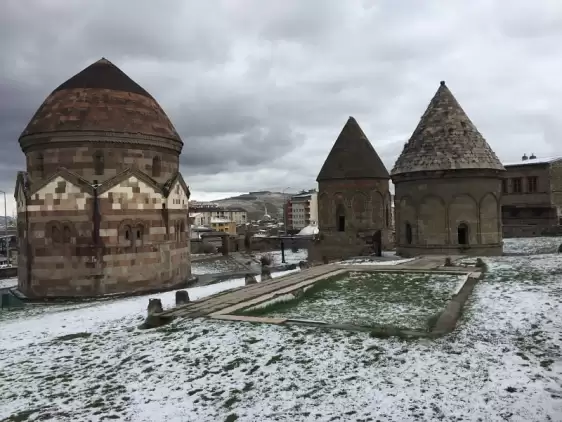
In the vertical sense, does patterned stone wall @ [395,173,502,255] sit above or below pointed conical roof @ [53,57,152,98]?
below

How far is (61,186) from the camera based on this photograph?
19266 mm

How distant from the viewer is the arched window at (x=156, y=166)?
69.6 feet

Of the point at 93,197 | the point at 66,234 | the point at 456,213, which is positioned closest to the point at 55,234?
the point at 66,234

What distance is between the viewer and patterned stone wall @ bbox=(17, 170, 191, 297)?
62.7ft

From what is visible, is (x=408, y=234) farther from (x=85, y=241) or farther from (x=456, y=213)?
(x=85, y=241)

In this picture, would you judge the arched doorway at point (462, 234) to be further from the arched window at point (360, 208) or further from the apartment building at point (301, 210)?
the apartment building at point (301, 210)

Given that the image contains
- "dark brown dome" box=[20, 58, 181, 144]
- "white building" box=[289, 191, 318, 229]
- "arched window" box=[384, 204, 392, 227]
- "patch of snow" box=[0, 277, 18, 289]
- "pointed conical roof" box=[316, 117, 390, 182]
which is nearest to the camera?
"dark brown dome" box=[20, 58, 181, 144]

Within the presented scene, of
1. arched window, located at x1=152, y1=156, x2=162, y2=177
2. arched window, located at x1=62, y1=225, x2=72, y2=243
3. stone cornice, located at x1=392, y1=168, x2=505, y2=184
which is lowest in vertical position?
arched window, located at x1=62, y1=225, x2=72, y2=243

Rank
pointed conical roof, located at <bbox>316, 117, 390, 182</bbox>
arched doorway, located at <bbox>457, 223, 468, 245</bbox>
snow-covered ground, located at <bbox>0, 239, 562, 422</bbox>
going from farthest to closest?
pointed conical roof, located at <bbox>316, 117, 390, 182</bbox>
arched doorway, located at <bbox>457, 223, 468, 245</bbox>
snow-covered ground, located at <bbox>0, 239, 562, 422</bbox>

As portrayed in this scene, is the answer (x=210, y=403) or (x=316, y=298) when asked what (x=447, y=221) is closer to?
(x=316, y=298)

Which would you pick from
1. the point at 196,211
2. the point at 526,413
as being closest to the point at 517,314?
the point at 526,413

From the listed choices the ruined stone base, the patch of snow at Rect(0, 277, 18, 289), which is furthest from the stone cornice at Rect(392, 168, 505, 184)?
the patch of snow at Rect(0, 277, 18, 289)

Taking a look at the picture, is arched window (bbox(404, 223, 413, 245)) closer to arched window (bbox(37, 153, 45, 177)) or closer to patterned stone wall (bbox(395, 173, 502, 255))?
patterned stone wall (bbox(395, 173, 502, 255))

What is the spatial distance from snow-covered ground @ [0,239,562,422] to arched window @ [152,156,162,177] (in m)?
11.5
